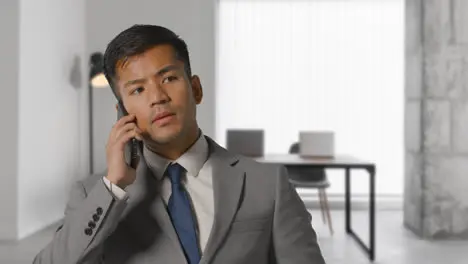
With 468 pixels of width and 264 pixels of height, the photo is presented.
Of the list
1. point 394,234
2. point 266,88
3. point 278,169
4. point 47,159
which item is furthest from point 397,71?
point 278,169

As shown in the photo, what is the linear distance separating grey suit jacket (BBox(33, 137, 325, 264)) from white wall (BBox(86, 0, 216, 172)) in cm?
522

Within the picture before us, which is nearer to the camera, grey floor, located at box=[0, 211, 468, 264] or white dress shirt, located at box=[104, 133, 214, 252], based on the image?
white dress shirt, located at box=[104, 133, 214, 252]

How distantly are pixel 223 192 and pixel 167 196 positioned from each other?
0.09m

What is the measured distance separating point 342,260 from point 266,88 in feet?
9.48

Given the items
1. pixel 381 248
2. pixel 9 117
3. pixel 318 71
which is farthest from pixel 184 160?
pixel 318 71

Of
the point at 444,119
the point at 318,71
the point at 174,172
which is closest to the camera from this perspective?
the point at 174,172

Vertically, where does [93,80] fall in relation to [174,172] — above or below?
above

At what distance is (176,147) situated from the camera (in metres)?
0.91

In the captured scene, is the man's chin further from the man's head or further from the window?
the window

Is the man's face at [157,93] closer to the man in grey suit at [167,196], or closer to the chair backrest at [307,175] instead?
the man in grey suit at [167,196]

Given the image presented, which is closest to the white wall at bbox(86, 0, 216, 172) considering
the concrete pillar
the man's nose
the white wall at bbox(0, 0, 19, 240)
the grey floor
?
the white wall at bbox(0, 0, 19, 240)

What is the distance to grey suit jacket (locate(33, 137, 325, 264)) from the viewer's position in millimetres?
820

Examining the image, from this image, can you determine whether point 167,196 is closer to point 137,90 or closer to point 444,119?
point 137,90

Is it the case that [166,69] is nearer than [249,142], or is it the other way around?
[166,69]
